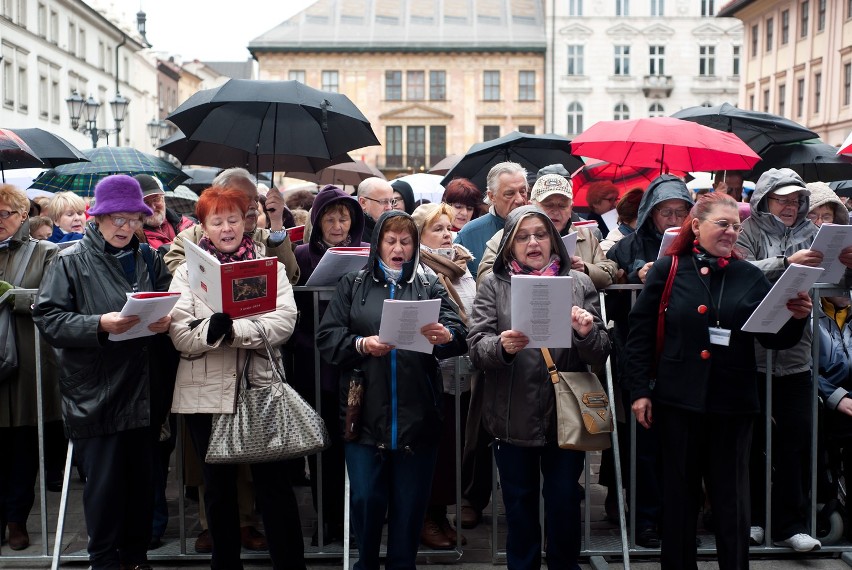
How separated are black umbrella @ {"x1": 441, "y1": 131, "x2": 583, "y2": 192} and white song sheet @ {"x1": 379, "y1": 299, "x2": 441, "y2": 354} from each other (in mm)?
4683

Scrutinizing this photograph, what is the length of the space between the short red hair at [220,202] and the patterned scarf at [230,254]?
0.40 feet

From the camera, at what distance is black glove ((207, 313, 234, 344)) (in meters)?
4.47

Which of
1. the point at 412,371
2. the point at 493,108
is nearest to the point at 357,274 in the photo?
the point at 412,371

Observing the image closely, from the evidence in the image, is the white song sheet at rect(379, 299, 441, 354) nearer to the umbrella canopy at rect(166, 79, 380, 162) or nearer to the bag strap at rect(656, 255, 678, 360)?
the bag strap at rect(656, 255, 678, 360)

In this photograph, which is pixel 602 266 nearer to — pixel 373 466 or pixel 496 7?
pixel 373 466

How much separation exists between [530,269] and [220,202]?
1.60 meters

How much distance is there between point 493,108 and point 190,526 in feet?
193

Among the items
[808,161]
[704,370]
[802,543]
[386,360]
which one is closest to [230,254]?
[386,360]

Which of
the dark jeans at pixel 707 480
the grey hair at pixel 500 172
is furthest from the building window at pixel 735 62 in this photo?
the dark jeans at pixel 707 480

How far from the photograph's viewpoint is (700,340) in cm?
465

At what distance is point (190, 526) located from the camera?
617 centimetres

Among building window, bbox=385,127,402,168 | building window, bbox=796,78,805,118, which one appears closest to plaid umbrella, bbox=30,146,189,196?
building window, bbox=796,78,805,118

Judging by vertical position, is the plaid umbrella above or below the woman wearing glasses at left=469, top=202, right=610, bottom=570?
above

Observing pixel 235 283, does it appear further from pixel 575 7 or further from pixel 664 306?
pixel 575 7
